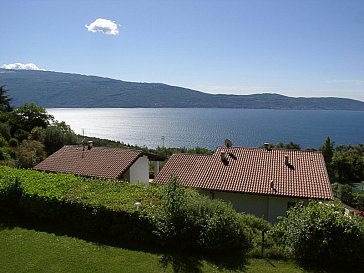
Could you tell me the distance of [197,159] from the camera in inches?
872

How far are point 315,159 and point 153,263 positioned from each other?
13857 mm

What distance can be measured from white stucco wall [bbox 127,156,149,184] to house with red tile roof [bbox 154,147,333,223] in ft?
8.09

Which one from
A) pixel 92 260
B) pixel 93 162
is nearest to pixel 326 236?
pixel 92 260

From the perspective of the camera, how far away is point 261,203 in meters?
18.3

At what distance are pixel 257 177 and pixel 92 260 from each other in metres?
11.5

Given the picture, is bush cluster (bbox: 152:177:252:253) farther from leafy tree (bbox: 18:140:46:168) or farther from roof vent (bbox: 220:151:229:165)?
leafy tree (bbox: 18:140:46:168)

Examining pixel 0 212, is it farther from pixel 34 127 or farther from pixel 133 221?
pixel 34 127

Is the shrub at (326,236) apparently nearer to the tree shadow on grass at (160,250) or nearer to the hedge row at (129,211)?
the hedge row at (129,211)

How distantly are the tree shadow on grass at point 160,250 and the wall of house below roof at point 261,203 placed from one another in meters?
7.74

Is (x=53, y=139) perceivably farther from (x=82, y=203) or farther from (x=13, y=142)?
(x=82, y=203)

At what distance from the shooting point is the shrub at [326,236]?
9.86m

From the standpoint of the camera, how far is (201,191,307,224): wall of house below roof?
1791cm

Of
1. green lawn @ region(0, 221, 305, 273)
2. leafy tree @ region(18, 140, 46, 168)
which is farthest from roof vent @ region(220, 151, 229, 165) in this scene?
leafy tree @ region(18, 140, 46, 168)

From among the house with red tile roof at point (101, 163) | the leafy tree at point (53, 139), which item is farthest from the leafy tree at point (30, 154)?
the house with red tile roof at point (101, 163)
